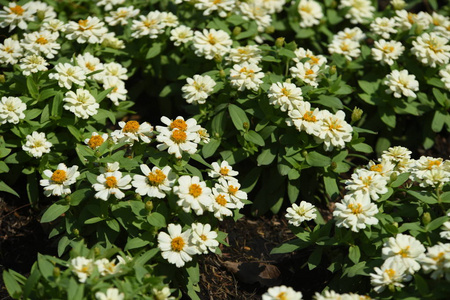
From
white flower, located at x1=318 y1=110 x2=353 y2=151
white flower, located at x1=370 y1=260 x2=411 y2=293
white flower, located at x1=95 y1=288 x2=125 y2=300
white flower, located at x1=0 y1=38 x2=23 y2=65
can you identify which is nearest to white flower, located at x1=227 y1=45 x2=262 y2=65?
white flower, located at x1=318 y1=110 x2=353 y2=151

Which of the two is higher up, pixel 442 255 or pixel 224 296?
pixel 442 255

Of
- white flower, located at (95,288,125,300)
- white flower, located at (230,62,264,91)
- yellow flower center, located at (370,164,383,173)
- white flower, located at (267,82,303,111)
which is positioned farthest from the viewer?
white flower, located at (230,62,264,91)

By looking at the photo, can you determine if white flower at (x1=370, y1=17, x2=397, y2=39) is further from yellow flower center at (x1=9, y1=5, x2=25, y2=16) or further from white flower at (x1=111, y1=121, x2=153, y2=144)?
yellow flower center at (x1=9, y1=5, x2=25, y2=16)

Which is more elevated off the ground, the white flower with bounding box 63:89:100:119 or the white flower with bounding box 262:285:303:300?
the white flower with bounding box 63:89:100:119

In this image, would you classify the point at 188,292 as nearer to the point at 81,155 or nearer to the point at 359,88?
the point at 81,155

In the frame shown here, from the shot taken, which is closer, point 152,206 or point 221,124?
point 152,206

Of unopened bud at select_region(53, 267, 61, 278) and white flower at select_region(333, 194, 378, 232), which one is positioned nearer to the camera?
unopened bud at select_region(53, 267, 61, 278)

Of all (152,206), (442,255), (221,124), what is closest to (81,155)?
(152,206)
